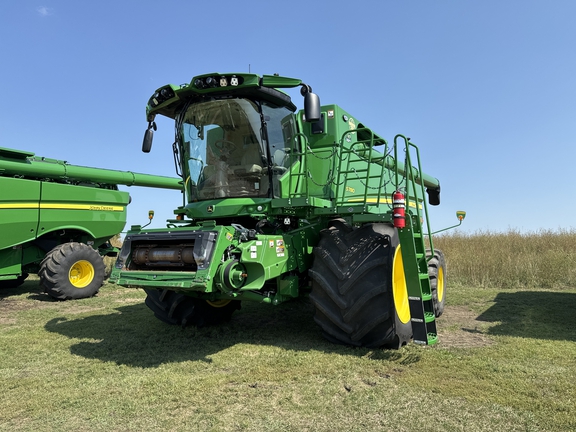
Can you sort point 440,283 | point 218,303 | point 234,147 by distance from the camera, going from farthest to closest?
1. point 440,283
2. point 218,303
3. point 234,147

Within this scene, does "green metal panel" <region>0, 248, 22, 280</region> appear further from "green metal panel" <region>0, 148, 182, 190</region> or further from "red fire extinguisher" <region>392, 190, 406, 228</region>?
"red fire extinguisher" <region>392, 190, 406, 228</region>

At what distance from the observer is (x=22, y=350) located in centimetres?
462

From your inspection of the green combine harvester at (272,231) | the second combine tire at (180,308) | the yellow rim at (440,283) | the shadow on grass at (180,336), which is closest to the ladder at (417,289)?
the green combine harvester at (272,231)

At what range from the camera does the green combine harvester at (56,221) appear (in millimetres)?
8172

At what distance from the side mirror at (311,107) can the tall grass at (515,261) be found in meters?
7.80

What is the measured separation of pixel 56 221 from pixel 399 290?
732 centimetres

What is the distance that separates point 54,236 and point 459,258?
32.5 feet

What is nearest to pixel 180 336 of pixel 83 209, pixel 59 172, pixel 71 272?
pixel 71 272

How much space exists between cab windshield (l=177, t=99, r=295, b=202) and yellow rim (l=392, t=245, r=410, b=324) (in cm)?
152

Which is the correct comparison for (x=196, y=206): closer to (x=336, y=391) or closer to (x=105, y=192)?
(x=336, y=391)

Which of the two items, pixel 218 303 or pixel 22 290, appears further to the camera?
pixel 22 290

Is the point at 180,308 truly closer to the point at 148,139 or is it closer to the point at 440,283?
the point at 148,139

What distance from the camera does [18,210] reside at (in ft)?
27.0

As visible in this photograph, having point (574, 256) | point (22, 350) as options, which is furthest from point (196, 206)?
point (574, 256)
